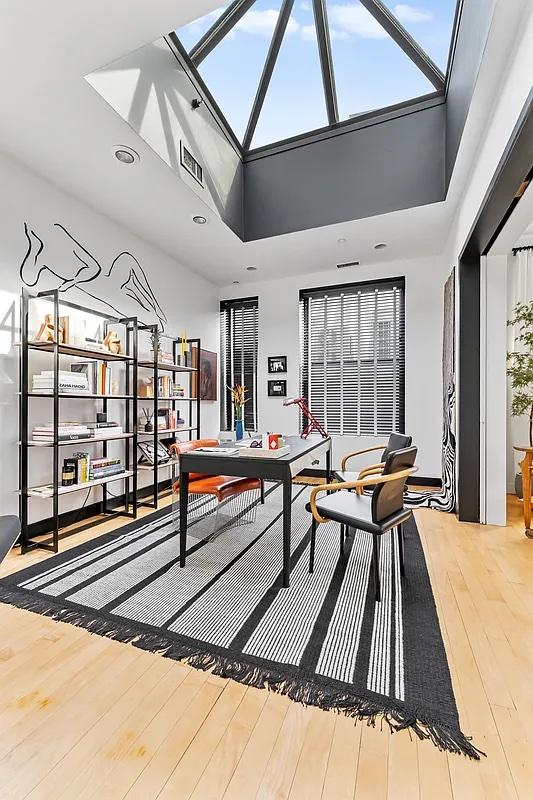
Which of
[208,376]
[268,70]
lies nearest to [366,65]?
[268,70]

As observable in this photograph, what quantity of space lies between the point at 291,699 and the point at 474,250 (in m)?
3.42

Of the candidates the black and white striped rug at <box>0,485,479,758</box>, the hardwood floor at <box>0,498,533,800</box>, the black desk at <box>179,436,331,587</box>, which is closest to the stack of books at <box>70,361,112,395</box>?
the black and white striped rug at <box>0,485,479,758</box>

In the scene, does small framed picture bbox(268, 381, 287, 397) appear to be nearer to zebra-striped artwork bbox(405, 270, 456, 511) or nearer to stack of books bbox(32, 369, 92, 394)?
zebra-striped artwork bbox(405, 270, 456, 511)

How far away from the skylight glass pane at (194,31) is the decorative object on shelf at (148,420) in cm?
330

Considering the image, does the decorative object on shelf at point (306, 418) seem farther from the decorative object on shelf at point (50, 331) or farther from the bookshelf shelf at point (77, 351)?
the decorative object on shelf at point (50, 331)

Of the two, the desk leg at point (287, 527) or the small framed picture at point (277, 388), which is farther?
the small framed picture at point (277, 388)

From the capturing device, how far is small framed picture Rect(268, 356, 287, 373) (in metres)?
5.66

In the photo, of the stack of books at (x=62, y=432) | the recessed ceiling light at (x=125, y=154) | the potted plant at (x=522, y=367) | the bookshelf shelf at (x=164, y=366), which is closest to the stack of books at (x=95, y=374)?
the stack of books at (x=62, y=432)

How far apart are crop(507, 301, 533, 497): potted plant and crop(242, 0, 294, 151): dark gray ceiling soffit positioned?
3.35 meters

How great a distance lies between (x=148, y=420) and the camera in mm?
4223

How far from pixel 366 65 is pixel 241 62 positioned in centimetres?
117

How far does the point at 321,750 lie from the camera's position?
3.98 feet

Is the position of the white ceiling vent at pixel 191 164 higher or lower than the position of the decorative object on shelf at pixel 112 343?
higher

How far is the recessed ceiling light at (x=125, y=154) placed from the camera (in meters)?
2.79
